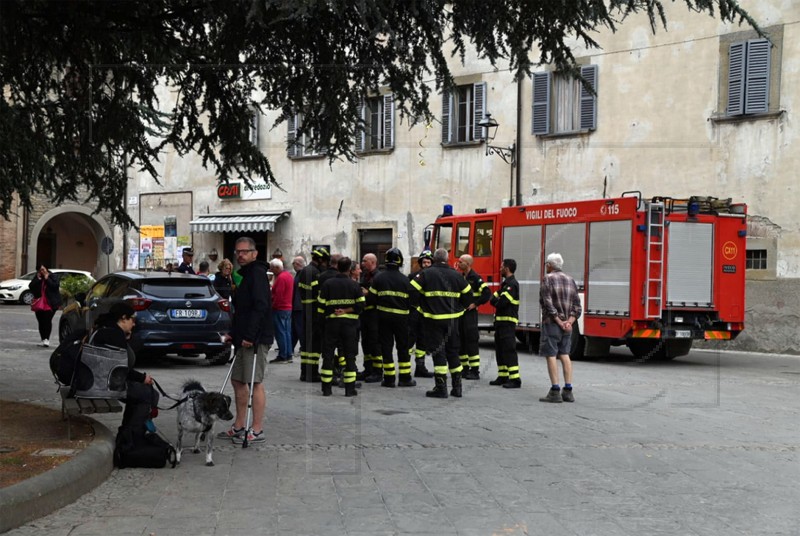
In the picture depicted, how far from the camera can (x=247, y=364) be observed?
859cm

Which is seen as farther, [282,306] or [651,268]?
[651,268]

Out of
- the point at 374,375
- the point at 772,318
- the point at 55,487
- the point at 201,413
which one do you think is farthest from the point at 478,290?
the point at 772,318

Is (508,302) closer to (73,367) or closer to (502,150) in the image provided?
(73,367)

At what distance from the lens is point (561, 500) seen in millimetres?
6699

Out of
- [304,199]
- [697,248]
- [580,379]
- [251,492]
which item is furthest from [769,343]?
[251,492]

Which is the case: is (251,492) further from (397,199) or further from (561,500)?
(397,199)

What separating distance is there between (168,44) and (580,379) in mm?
7978

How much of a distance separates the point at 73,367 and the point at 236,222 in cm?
2246

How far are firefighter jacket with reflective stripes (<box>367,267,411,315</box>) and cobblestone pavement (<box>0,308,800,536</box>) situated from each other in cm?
109

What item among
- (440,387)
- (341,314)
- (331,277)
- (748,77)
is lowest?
(440,387)

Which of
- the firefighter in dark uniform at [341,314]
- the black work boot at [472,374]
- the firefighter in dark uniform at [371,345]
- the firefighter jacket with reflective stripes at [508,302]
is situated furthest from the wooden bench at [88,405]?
the black work boot at [472,374]

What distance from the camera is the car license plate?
15156mm

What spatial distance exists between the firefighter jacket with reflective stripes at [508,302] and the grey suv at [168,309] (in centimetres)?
455

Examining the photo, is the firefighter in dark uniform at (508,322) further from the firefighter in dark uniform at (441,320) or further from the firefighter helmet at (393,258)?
the firefighter helmet at (393,258)
